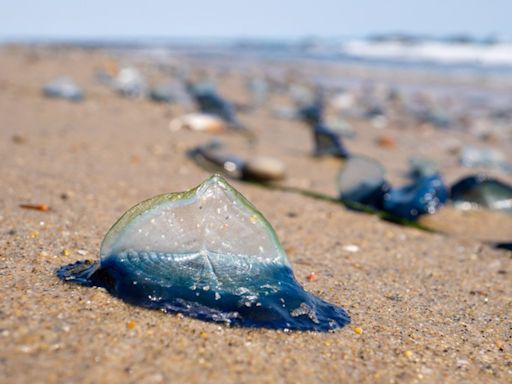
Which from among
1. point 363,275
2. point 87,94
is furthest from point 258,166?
point 87,94

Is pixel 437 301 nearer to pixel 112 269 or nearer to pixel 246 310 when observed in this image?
pixel 246 310

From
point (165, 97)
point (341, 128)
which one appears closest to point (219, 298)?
point (341, 128)

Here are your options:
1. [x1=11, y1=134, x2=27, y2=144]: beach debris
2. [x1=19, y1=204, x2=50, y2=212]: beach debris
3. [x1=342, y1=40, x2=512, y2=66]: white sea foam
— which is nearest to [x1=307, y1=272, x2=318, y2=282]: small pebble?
[x1=19, y1=204, x2=50, y2=212]: beach debris

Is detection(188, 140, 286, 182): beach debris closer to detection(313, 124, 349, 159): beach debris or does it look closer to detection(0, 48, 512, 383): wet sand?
detection(0, 48, 512, 383): wet sand

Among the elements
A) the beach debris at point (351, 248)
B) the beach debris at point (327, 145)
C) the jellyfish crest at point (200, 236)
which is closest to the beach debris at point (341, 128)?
the beach debris at point (327, 145)

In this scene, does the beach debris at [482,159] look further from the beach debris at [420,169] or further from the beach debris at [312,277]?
the beach debris at [312,277]

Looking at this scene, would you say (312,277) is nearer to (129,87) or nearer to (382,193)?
(382,193)
